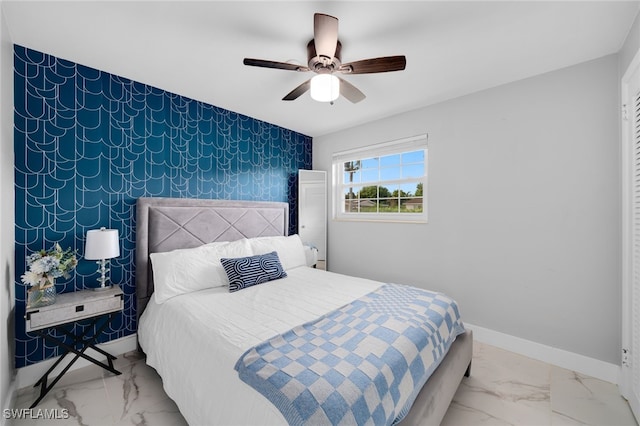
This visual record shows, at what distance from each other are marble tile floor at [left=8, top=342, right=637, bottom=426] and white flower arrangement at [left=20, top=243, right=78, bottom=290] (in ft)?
2.67

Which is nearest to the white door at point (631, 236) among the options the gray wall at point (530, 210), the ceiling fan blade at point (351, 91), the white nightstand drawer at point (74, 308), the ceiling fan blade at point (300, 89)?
the gray wall at point (530, 210)

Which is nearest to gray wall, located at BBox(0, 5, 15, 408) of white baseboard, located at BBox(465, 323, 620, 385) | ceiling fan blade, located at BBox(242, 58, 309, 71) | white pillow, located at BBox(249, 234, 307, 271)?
ceiling fan blade, located at BBox(242, 58, 309, 71)

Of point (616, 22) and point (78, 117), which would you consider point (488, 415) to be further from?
point (78, 117)

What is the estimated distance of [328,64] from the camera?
5.93ft

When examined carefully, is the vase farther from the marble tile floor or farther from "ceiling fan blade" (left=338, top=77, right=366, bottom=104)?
"ceiling fan blade" (left=338, top=77, right=366, bottom=104)

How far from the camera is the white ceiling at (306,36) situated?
163 centimetres

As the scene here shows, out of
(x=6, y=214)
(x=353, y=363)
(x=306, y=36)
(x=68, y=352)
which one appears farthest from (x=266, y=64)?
(x=68, y=352)

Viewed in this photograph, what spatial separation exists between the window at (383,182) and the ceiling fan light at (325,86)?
1653 mm

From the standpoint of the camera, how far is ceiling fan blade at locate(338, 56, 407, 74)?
1.69m

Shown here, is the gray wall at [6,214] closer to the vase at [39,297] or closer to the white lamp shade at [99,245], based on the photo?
the vase at [39,297]

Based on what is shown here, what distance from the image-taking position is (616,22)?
5.77ft

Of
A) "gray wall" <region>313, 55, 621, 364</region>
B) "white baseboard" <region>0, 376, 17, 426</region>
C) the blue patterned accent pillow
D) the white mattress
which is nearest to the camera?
the white mattress

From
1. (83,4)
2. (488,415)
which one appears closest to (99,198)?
(83,4)

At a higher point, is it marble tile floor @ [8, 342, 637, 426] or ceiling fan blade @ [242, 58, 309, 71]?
ceiling fan blade @ [242, 58, 309, 71]
